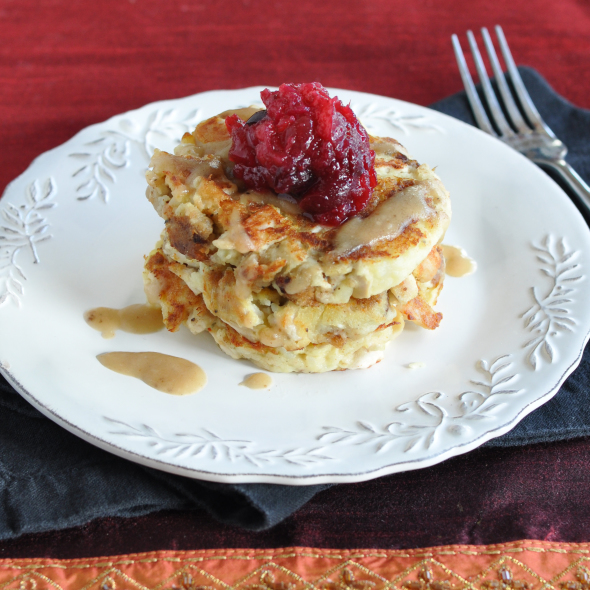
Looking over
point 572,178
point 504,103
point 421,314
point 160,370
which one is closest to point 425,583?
point 421,314

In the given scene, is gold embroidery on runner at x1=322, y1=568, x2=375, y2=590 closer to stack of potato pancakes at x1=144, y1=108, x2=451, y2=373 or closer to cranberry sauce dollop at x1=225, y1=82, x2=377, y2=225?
stack of potato pancakes at x1=144, y1=108, x2=451, y2=373

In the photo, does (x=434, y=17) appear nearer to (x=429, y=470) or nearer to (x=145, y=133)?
(x=145, y=133)

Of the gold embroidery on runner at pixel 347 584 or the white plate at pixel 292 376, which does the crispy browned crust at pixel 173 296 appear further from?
the gold embroidery on runner at pixel 347 584

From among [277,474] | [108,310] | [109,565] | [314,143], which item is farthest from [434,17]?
[109,565]

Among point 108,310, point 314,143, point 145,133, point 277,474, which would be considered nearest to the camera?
point 277,474

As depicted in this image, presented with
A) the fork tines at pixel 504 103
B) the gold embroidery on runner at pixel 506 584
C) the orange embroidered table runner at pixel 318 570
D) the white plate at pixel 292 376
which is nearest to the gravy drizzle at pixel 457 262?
the white plate at pixel 292 376
